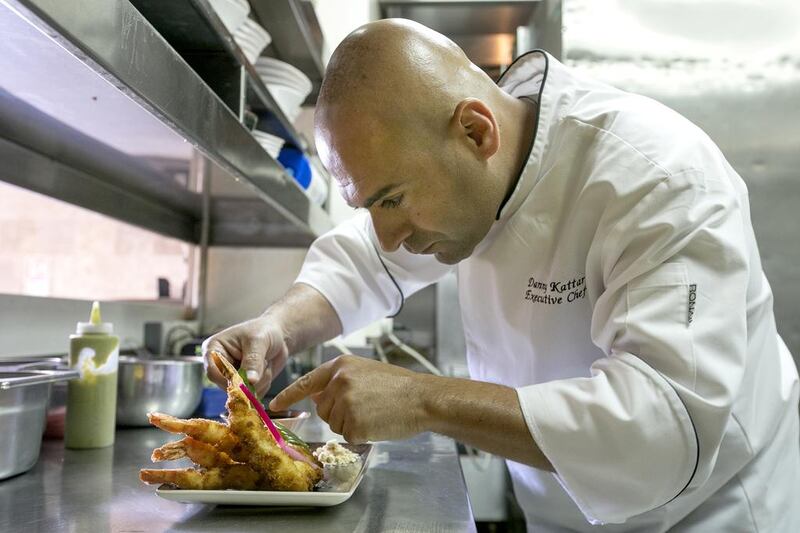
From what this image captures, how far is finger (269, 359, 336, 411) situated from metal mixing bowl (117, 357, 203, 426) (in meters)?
0.57

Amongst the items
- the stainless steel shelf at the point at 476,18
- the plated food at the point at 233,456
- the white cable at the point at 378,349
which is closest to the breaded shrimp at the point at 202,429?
the plated food at the point at 233,456

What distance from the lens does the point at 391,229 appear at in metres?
1.15

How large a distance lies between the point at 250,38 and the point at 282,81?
0.32 metres

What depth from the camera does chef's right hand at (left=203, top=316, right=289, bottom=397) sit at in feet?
3.91

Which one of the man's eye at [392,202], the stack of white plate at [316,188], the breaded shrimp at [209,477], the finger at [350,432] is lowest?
the breaded shrimp at [209,477]

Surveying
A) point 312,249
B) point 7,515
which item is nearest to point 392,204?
point 312,249

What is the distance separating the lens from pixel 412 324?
11.7ft

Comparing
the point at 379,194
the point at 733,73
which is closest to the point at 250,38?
the point at 379,194

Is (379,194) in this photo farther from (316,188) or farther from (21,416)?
(316,188)

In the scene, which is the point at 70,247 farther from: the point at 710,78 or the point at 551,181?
the point at 710,78

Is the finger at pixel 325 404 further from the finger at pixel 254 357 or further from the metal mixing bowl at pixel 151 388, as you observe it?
the metal mixing bowl at pixel 151 388

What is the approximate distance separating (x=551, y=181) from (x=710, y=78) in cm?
154

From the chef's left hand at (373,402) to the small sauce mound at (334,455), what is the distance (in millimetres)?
122

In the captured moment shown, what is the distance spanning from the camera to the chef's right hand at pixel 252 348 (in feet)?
3.91
